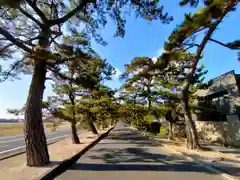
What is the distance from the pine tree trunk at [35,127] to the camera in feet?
25.1

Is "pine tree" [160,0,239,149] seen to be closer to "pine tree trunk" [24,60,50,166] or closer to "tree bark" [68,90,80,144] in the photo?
"pine tree trunk" [24,60,50,166]

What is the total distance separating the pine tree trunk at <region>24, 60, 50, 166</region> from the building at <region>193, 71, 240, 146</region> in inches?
464

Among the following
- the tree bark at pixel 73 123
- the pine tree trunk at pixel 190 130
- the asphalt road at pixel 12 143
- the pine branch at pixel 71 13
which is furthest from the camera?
the tree bark at pixel 73 123

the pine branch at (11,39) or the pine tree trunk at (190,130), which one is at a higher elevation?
the pine branch at (11,39)

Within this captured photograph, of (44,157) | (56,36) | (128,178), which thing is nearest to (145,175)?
(128,178)

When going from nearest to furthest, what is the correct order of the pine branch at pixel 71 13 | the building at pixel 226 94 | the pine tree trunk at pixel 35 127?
the pine tree trunk at pixel 35 127 < the pine branch at pixel 71 13 < the building at pixel 226 94

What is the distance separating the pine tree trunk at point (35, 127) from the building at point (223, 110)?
11.8 m

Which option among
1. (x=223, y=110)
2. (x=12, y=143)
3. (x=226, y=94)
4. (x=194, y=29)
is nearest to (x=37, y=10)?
(x=194, y=29)

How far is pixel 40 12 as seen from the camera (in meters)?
8.12

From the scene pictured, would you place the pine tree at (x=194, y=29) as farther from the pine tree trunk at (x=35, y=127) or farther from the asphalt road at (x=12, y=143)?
the asphalt road at (x=12, y=143)

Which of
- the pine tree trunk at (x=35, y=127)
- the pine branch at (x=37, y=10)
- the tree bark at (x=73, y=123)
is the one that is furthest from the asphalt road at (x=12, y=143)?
the pine branch at (x=37, y=10)

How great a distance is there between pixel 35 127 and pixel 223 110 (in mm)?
16360

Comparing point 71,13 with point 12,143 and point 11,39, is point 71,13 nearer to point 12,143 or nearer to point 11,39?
point 11,39

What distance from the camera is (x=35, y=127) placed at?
7879mm
